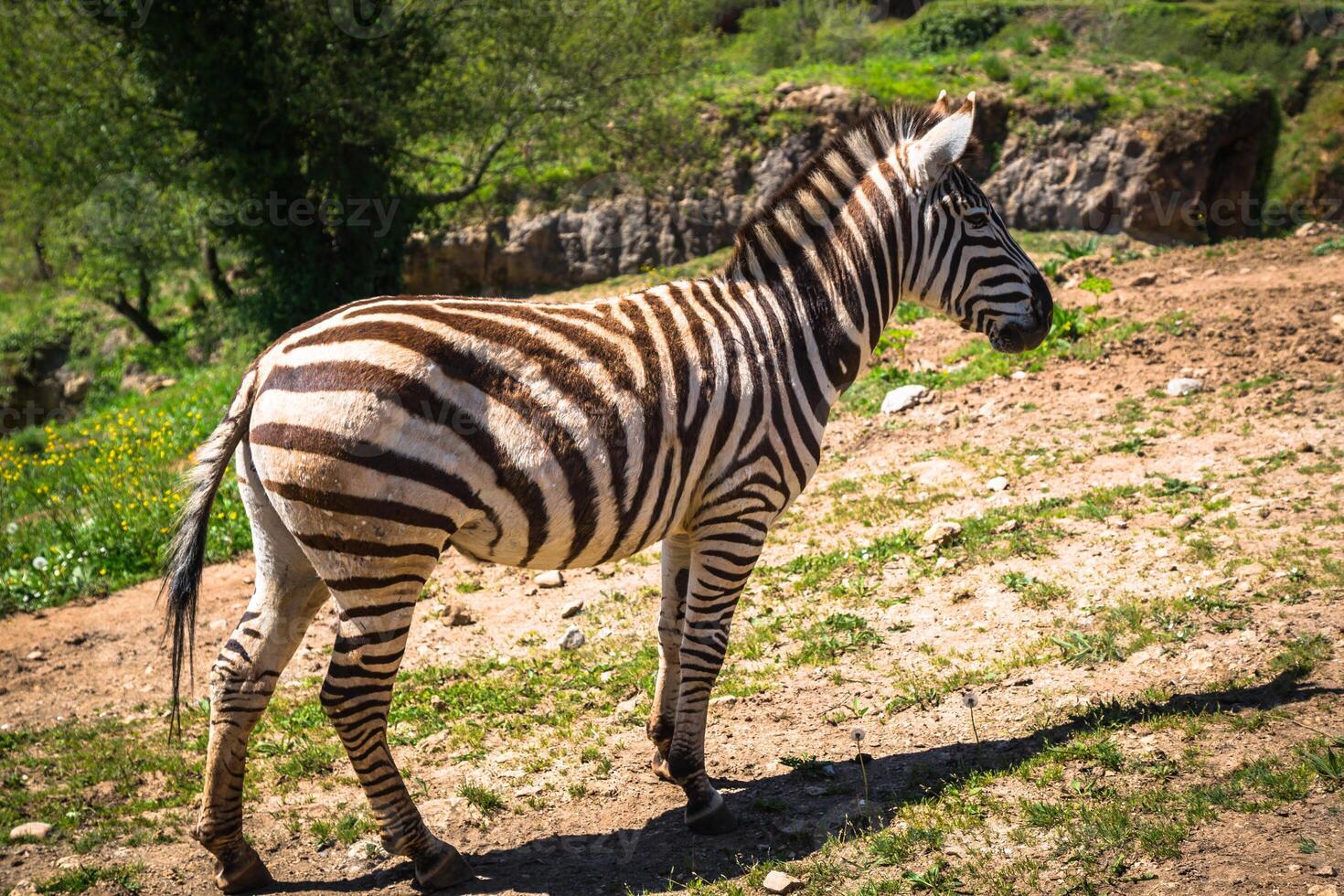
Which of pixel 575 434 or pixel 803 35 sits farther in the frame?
pixel 803 35

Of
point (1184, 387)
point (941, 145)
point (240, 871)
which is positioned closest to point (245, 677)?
point (240, 871)

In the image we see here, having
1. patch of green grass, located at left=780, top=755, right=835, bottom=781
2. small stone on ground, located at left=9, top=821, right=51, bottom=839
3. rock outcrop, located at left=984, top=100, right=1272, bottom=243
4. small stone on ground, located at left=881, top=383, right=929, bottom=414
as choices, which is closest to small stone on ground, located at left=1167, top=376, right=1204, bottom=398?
small stone on ground, located at left=881, top=383, right=929, bottom=414

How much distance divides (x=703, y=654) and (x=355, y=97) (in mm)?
12480

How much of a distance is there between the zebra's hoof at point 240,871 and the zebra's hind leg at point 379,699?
0.67 m

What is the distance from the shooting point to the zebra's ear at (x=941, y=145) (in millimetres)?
5043

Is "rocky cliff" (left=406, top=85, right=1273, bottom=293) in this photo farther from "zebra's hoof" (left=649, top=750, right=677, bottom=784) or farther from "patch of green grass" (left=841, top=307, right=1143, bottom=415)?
"zebra's hoof" (left=649, top=750, right=677, bottom=784)

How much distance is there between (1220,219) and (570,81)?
1092 centimetres

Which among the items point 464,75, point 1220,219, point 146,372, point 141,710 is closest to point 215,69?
point 464,75

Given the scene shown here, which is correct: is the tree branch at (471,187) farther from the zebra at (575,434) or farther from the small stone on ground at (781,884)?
the small stone on ground at (781,884)

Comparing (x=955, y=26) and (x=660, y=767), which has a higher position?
(x=955, y=26)

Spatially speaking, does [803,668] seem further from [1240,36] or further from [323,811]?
[1240,36]

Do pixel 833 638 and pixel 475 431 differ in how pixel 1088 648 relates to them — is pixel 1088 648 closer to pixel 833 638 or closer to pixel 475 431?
pixel 833 638

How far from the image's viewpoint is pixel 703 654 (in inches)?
192

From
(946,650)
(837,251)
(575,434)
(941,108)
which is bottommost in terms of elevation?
(946,650)
